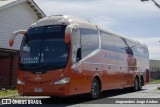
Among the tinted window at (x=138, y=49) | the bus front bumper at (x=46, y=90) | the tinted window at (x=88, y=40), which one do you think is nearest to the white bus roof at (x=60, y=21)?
the tinted window at (x=88, y=40)

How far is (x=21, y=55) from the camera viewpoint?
15.9 meters

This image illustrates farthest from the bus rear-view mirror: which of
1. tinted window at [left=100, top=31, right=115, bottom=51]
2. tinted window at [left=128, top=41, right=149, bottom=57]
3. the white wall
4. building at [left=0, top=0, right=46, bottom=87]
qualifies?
the white wall

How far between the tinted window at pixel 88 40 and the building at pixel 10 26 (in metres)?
10.1

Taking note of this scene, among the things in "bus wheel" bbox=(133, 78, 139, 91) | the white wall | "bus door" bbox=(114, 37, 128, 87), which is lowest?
"bus wheel" bbox=(133, 78, 139, 91)

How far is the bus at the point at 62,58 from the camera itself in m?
14.9

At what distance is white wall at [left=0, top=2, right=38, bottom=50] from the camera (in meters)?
27.2

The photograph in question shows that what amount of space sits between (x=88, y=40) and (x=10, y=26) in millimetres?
12587

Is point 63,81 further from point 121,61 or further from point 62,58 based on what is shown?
point 121,61

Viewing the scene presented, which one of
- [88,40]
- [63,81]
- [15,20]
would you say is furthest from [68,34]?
[15,20]

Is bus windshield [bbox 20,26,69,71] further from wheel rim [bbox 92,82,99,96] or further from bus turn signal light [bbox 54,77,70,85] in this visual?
wheel rim [bbox 92,82,99,96]

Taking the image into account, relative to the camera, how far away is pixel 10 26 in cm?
2811

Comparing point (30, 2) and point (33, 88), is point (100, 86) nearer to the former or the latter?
point (33, 88)

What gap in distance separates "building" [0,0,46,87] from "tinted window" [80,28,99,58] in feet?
33.1

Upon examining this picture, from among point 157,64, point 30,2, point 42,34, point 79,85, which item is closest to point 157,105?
point 79,85
